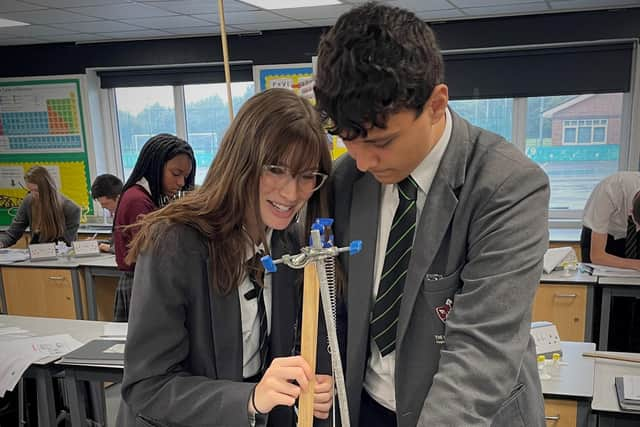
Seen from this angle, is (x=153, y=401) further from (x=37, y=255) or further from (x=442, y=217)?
(x=37, y=255)

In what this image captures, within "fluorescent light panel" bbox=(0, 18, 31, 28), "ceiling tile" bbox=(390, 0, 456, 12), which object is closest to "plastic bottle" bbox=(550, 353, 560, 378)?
"ceiling tile" bbox=(390, 0, 456, 12)

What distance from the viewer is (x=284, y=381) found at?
3.01ft

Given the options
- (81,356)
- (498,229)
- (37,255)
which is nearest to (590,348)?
(498,229)

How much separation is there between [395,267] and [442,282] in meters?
0.11

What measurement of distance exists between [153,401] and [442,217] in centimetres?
67

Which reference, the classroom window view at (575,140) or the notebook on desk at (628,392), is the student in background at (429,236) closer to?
the notebook on desk at (628,392)

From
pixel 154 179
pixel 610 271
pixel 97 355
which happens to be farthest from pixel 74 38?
pixel 610 271

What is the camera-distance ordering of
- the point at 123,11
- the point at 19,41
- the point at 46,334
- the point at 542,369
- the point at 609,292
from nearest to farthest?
the point at 542,369 < the point at 46,334 < the point at 609,292 < the point at 123,11 < the point at 19,41

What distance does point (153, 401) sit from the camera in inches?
42.6

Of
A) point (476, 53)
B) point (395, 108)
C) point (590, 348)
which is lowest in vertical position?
point (590, 348)

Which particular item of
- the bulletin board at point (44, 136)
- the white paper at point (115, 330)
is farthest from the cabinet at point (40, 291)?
the white paper at point (115, 330)

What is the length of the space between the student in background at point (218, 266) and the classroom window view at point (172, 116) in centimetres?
478

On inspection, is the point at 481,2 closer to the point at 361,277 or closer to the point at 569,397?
the point at 569,397

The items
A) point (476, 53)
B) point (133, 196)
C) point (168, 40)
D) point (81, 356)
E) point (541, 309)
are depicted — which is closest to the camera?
point (81, 356)
